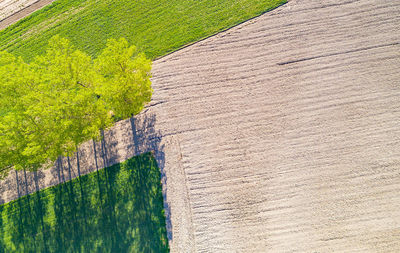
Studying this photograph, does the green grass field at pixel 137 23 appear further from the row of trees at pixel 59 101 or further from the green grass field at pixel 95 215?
the green grass field at pixel 95 215

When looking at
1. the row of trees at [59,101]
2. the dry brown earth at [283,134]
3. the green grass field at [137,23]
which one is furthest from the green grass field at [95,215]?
the green grass field at [137,23]

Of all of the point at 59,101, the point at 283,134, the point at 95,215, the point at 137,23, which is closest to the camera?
the point at 59,101

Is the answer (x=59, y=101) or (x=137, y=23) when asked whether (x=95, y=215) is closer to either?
(x=59, y=101)

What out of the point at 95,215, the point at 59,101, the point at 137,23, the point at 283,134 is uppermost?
the point at 137,23

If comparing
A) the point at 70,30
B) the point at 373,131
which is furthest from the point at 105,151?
the point at 373,131

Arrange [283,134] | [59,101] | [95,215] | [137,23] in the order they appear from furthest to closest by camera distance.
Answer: [137,23], [283,134], [95,215], [59,101]

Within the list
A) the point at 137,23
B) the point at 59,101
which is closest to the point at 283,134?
the point at 137,23

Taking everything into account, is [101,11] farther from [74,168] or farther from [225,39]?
[74,168]
